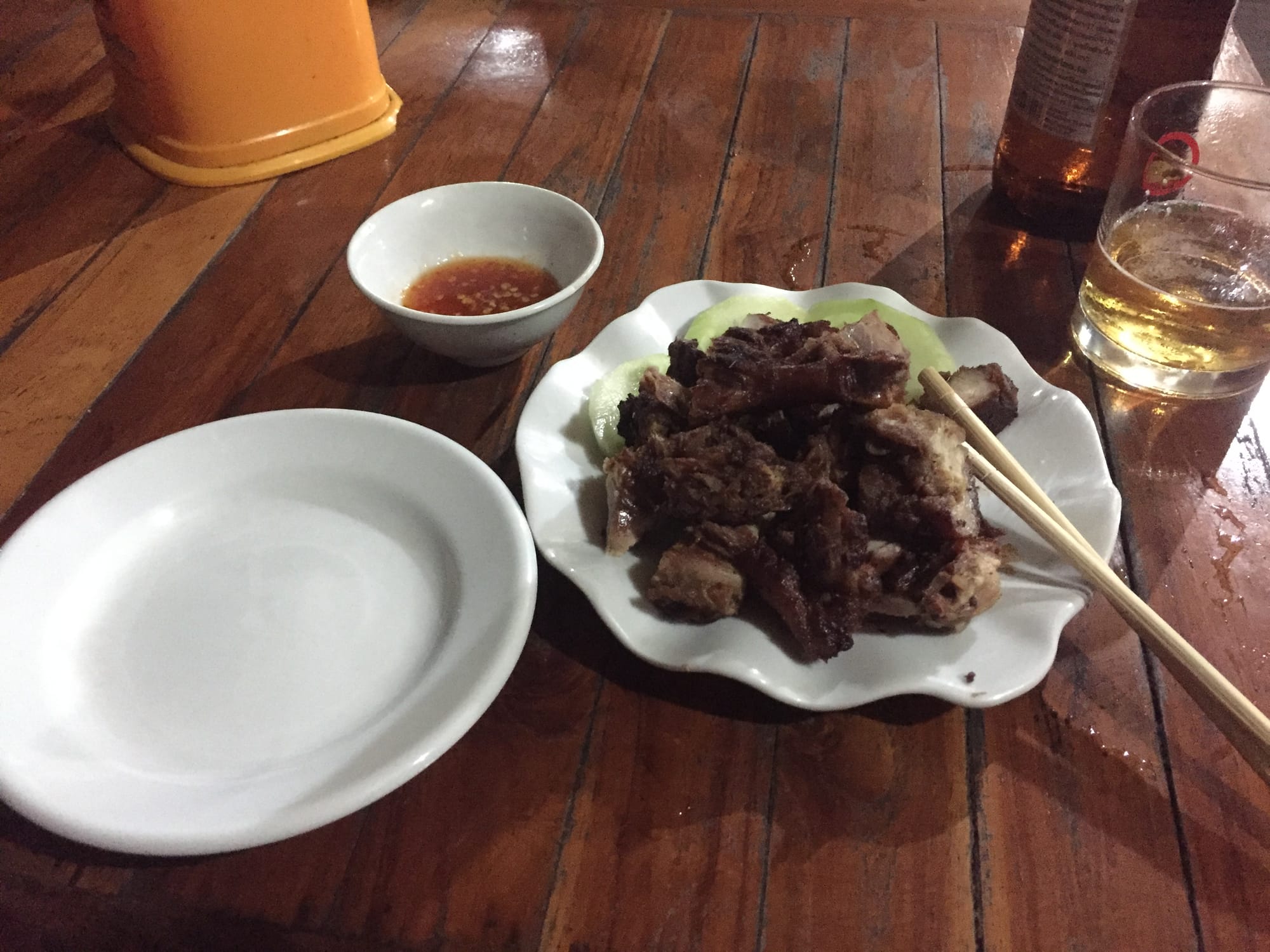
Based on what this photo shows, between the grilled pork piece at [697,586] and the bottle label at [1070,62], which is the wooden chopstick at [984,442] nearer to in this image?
the grilled pork piece at [697,586]

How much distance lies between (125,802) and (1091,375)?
1.62 meters

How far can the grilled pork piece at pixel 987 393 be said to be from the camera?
3.87 ft

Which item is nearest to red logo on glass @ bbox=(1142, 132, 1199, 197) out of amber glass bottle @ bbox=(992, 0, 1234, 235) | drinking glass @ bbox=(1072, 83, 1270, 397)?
drinking glass @ bbox=(1072, 83, 1270, 397)

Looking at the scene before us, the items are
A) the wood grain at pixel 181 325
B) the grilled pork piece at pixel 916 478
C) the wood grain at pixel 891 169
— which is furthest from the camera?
the wood grain at pixel 891 169

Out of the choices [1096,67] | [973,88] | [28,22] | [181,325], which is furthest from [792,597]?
[28,22]

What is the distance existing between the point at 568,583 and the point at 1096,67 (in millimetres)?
1403

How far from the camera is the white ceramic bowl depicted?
4.38 ft

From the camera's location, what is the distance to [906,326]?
135 centimetres

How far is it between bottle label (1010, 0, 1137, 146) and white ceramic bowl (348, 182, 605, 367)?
37.8 inches

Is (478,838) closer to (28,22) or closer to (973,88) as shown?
(973,88)

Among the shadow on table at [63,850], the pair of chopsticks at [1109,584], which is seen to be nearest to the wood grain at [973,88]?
the pair of chopsticks at [1109,584]

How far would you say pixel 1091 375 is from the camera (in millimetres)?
1511

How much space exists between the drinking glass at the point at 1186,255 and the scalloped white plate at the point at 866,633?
32 cm

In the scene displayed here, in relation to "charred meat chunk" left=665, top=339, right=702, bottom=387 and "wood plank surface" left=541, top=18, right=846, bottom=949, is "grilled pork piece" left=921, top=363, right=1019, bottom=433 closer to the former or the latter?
"charred meat chunk" left=665, top=339, right=702, bottom=387
